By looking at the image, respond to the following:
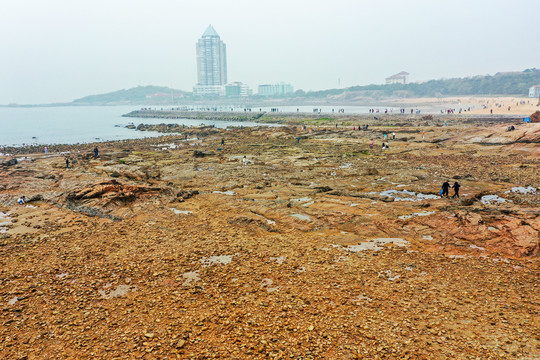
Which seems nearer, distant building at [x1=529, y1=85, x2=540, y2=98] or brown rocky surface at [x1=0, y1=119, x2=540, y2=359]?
brown rocky surface at [x1=0, y1=119, x2=540, y2=359]

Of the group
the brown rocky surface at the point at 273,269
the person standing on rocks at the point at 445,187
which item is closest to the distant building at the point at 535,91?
the brown rocky surface at the point at 273,269

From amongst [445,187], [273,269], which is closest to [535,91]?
[445,187]

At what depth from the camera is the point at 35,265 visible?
A: 48.0ft

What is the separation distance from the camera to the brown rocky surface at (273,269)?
9.55 meters

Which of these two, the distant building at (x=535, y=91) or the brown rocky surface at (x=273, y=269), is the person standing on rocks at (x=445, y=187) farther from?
the distant building at (x=535, y=91)

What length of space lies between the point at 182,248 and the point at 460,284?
12.4 m

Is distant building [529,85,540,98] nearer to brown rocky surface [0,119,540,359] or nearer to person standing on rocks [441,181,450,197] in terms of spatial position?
brown rocky surface [0,119,540,359]

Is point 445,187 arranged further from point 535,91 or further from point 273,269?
point 535,91

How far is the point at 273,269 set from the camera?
14.0 meters

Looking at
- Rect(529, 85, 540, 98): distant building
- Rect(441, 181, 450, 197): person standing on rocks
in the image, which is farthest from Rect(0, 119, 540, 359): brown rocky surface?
Rect(529, 85, 540, 98): distant building

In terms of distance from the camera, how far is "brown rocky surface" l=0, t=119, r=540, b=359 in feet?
31.3

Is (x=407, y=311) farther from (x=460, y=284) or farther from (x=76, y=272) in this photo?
(x=76, y=272)

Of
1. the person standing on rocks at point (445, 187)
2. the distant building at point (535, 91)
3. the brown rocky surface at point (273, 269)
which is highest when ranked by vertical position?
the distant building at point (535, 91)

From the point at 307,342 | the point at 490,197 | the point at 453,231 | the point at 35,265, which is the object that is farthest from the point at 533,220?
the point at 35,265
